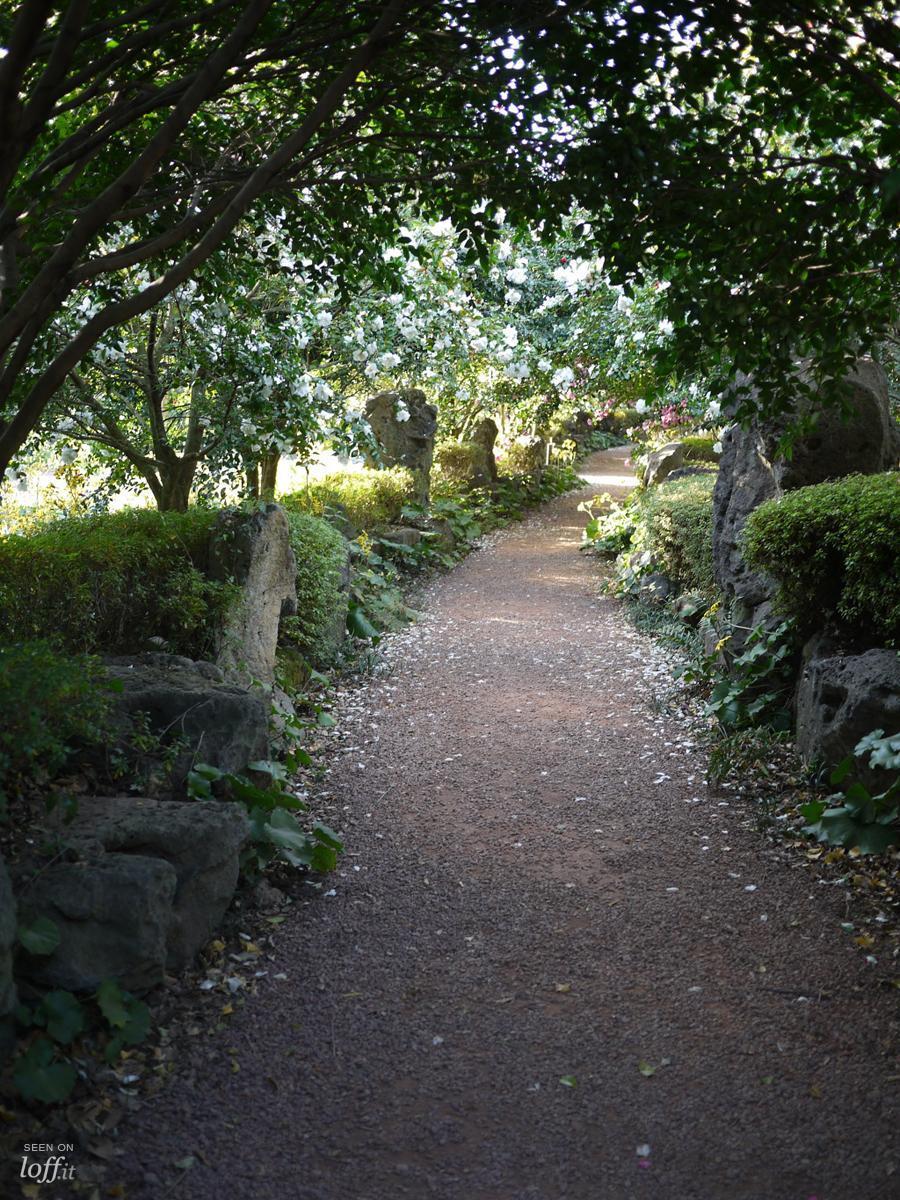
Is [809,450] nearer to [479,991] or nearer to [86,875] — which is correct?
[479,991]

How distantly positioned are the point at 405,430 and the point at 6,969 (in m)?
11.3

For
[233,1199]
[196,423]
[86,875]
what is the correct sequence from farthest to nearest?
[196,423]
[86,875]
[233,1199]

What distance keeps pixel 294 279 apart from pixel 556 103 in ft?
14.5

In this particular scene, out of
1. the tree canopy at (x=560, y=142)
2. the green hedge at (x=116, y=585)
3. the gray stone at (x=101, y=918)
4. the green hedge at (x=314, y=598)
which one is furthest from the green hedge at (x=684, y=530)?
the gray stone at (x=101, y=918)

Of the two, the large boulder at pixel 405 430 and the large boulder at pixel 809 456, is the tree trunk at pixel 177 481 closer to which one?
the large boulder at pixel 809 456

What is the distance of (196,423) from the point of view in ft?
26.4

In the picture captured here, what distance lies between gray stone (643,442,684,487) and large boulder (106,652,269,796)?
10528 millimetres

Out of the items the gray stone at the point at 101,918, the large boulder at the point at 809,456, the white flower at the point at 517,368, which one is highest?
the white flower at the point at 517,368

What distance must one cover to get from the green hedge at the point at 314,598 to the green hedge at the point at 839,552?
3.34 meters

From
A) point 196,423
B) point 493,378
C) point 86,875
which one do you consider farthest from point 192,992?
point 493,378

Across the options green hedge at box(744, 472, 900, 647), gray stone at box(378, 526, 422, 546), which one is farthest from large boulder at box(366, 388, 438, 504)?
green hedge at box(744, 472, 900, 647)

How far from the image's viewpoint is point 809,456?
7.30 m

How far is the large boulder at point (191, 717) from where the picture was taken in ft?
14.5

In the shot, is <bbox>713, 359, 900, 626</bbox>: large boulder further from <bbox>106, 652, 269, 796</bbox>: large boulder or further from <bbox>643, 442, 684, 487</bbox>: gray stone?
<bbox>643, 442, 684, 487</bbox>: gray stone
